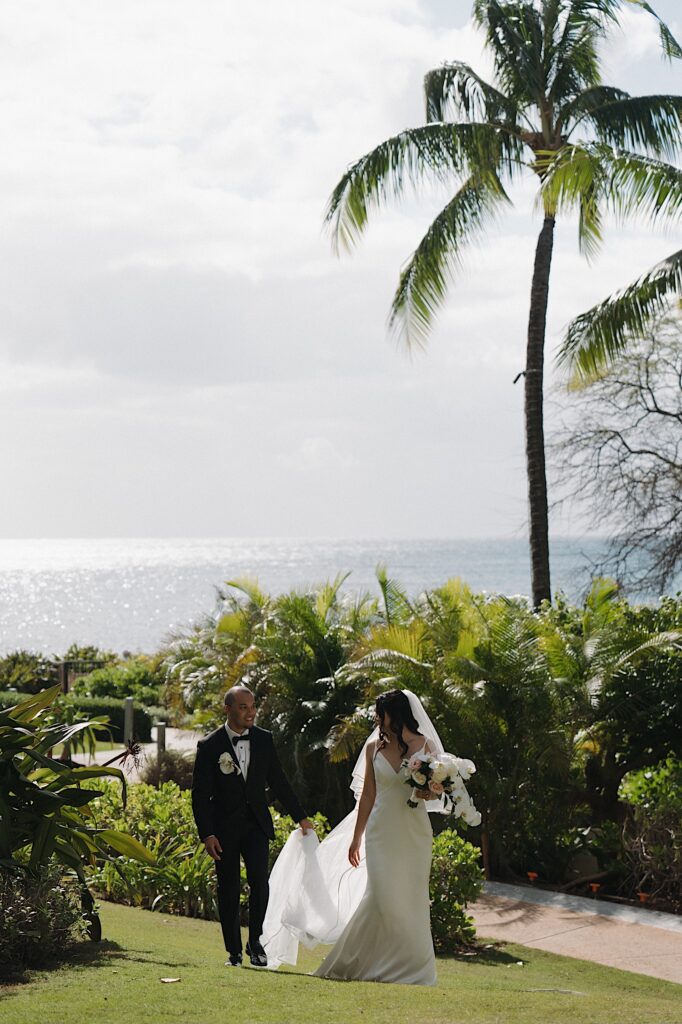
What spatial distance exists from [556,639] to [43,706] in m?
7.94

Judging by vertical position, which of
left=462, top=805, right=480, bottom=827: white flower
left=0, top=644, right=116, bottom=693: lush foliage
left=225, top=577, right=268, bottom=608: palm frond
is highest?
left=225, top=577, right=268, bottom=608: palm frond

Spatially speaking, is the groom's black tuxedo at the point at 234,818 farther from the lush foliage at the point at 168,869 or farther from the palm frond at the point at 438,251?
the palm frond at the point at 438,251

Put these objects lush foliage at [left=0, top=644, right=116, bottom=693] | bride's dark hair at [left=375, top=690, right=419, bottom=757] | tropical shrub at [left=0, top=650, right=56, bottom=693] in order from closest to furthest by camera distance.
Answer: bride's dark hair at [left=375, top=690, right=419, bottom=757] → lush foliage at [left=0, top=644, right=116, bottom=693] → tropical shrub at [left=0, top=650, right=56, bottom=693]

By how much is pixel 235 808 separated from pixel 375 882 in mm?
965

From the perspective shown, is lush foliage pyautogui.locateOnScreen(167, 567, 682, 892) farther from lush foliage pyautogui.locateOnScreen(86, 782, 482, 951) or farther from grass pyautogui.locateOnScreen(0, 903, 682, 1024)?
grass pyautogui.locateOnScreen(0, 903, 682, 1024)

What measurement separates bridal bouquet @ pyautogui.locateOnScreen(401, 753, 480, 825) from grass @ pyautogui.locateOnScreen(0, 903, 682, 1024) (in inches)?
43.2

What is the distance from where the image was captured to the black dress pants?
7.10 meters

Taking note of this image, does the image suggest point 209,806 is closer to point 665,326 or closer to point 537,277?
point 537,277

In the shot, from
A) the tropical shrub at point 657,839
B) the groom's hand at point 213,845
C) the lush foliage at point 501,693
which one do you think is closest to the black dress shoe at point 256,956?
the groom's hand at point 213,845

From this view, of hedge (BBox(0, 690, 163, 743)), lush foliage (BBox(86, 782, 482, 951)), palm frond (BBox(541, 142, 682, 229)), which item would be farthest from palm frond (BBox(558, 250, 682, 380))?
hedge (BBox(0, 690, 163, 743))

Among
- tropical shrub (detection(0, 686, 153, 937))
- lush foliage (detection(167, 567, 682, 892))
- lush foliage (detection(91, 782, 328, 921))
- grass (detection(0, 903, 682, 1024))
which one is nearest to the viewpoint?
grass (detection(0, 903, 682, 1024))

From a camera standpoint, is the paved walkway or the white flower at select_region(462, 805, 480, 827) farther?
the paved walkway

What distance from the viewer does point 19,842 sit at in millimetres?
6668

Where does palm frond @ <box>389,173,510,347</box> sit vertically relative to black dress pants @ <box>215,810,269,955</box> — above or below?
above
